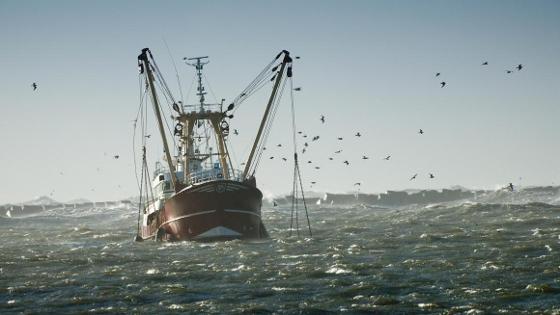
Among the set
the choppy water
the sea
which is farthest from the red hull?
the choppy water

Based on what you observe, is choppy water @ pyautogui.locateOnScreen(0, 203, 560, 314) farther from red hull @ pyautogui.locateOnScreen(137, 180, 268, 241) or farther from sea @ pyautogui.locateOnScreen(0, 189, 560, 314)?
red hull @ pyautogui.locateOnScreen(137, 180, 268, 241)

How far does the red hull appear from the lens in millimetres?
45625

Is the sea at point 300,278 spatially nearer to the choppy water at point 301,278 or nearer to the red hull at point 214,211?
the choppy water at point 301,278

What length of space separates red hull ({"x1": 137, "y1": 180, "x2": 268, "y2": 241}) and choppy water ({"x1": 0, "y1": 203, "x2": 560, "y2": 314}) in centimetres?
327

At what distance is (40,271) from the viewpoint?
31188mm

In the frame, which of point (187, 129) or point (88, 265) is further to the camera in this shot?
point (187, 129)

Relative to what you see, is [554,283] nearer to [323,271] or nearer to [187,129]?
[323,271]

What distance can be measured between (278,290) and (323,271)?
4.90 meters

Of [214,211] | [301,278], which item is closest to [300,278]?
[301,278]

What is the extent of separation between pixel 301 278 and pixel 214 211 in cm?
2072

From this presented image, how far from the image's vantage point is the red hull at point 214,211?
45.6 m

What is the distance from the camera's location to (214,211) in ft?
150

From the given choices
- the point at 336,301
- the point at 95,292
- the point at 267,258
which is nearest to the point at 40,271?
the point at 95,292

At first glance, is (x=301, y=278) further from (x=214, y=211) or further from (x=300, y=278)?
(x=214, y=211)
